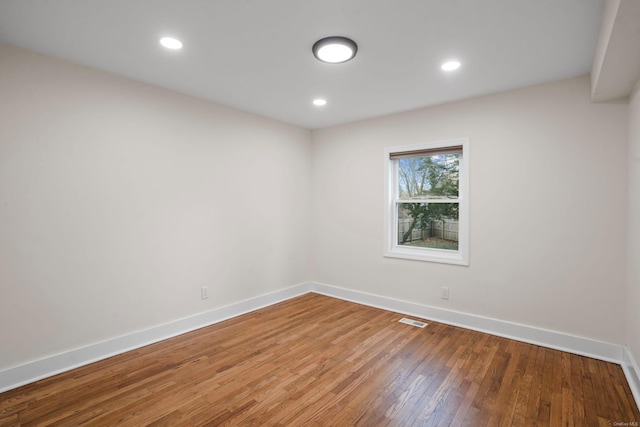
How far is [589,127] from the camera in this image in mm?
2783

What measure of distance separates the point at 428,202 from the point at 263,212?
2.18m

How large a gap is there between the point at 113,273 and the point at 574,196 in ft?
14.1

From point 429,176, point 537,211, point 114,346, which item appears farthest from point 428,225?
point 114,346

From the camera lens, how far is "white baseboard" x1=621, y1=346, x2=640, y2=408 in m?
2.15

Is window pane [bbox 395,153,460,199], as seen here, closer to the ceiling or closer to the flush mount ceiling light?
the ceiling

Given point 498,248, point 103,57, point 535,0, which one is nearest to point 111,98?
point 103,57

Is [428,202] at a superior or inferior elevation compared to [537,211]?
superior

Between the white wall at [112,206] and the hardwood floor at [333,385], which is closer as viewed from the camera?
the hardwood floor at [333,385]

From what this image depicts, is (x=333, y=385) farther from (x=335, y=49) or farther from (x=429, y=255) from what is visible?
(x=335, y=49)

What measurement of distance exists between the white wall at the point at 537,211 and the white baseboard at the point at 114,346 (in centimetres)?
201

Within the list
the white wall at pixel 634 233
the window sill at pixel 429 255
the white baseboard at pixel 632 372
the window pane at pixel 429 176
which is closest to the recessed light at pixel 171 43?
the window pane at pixel 429 176

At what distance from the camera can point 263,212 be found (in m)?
4.23

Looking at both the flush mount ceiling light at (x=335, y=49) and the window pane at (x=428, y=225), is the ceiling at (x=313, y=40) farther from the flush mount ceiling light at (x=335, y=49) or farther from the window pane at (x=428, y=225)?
the window pane at (x=428, y=225)

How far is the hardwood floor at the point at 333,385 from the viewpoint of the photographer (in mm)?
1978
